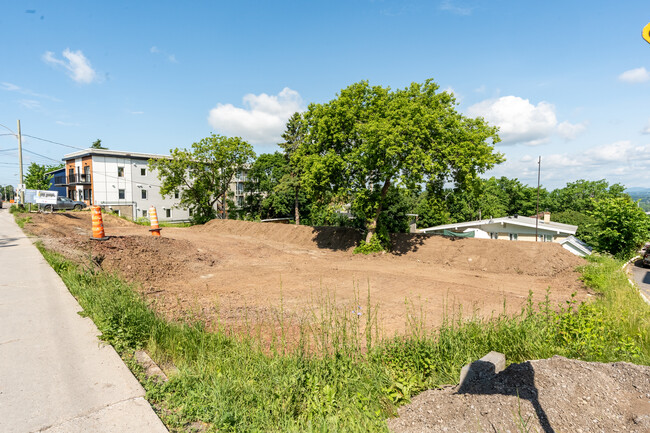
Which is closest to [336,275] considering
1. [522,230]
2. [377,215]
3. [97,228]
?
[377,215]

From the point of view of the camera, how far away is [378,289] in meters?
10.8

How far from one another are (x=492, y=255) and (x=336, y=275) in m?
8.58

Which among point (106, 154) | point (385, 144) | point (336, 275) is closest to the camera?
point (336, 275)

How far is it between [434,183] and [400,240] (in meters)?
4.07

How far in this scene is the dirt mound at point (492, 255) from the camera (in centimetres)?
1452

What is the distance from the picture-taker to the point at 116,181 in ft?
141

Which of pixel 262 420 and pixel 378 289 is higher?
pixel 262 420

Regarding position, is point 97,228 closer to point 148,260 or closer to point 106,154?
point 148,260

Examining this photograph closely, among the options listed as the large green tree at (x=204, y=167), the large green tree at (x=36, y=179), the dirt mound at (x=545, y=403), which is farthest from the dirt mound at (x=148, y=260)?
the large green tree at (x=36, y=179)

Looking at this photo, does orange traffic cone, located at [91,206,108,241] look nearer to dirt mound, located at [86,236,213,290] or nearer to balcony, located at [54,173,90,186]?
dirt mound, located at [86,236,213,290]

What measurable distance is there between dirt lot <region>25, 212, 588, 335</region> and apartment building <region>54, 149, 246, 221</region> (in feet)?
89.2

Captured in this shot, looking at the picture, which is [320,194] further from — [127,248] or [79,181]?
[79,181]

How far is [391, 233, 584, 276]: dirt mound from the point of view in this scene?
14.5 meters

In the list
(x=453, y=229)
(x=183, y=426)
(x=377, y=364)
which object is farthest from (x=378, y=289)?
(x=453, y=229)
